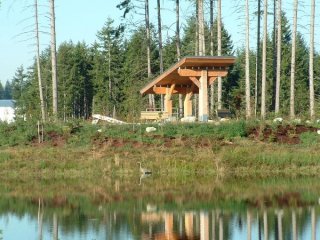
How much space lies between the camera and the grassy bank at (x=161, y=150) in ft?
87.2

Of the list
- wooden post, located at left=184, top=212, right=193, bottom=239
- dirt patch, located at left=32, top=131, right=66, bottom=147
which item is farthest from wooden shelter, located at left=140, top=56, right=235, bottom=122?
wooden post, located at left=184, top=212, right=193, bottom=239

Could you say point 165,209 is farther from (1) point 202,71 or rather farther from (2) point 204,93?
(1) point 202,71

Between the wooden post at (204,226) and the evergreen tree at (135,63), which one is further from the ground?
the evergreen tree at (135,63)

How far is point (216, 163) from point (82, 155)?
5143 mm

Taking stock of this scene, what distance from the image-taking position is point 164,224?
16234mm

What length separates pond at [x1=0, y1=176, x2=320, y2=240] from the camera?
1506cm

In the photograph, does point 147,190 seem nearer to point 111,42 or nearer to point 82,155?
point 82,155

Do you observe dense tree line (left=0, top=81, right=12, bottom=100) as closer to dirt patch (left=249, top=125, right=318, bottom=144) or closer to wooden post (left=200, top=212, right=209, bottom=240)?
dirt patch (left=249, top=125, right=318, bottom=144)

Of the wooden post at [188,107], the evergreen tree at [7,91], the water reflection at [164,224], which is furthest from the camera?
the evergreen tree at [7,91]

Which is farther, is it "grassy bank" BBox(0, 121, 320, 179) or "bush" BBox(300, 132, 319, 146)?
"bush" BBox(300, 132, 319, 146)

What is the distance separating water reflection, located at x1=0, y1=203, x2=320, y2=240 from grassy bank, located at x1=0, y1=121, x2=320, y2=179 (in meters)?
7.98

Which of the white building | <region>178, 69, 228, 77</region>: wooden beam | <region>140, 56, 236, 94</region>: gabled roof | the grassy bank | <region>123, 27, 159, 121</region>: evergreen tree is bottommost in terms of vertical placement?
the grassy bank

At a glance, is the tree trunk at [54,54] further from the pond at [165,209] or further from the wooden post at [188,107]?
the pond at [165,209]

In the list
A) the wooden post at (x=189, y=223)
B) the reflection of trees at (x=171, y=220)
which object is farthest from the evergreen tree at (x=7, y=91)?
the wooden post at (x=189, y=223)
